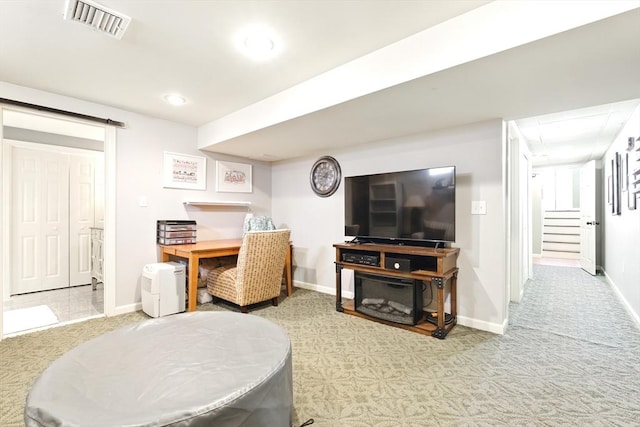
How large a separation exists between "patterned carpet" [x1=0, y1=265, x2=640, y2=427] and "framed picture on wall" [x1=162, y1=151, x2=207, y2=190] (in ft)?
5.22

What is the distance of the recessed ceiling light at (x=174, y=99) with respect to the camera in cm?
289

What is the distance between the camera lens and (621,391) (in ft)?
5.97

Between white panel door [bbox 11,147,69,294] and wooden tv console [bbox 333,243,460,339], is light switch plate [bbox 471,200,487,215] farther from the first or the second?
white panel door [bbox 11,147,69,294]

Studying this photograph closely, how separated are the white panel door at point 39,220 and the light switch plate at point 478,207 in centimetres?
540

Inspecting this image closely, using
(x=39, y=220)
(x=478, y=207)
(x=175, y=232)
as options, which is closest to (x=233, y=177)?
(x=175, y=232)

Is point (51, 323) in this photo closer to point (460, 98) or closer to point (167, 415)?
point (167, 415)

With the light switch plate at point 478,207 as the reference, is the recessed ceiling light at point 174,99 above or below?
above

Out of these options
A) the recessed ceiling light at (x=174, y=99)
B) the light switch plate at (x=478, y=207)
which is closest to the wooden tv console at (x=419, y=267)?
the light switch plate at (x=478, y=207)

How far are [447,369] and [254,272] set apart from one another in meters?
1.97

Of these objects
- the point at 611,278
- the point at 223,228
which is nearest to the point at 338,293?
the point at 223,228

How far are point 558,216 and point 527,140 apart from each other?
4689mm

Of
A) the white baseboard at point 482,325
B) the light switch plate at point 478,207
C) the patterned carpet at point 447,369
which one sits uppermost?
the light switch plate at point 478,207

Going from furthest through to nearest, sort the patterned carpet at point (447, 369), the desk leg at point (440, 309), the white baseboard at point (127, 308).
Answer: the white baseboard at point (127, 308) < the desk leg at point (440, 309) < the patterned carpet at point (447, 369)

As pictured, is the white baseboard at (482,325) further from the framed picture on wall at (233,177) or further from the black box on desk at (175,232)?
the framed picture on wall at (233,177)
